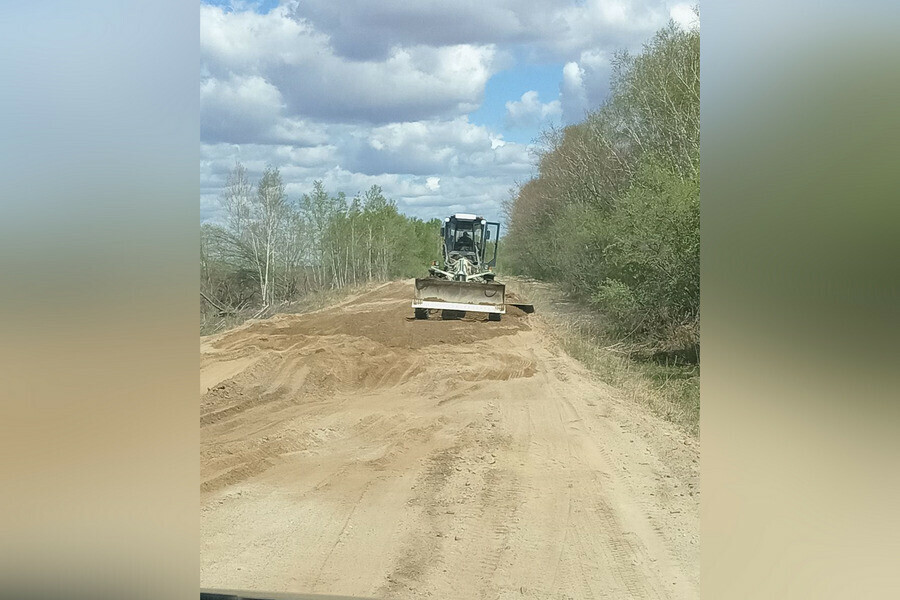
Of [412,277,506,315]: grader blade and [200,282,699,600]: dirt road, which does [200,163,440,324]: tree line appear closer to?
[412,277,506,315]: grader blade

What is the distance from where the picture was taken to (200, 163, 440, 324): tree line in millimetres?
14172

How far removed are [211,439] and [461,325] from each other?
4.16 metres

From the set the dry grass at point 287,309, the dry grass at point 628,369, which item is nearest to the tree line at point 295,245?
the dry grass at point 287,309

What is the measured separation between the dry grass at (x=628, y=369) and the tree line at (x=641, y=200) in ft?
0.91

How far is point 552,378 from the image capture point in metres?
8.03

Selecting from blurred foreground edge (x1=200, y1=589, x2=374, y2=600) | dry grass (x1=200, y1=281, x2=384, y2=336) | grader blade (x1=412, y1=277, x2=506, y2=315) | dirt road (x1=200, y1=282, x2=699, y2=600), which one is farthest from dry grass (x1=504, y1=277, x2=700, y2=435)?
blurred foreground edge (x1=200, y1=589, x2=374, y2=600)

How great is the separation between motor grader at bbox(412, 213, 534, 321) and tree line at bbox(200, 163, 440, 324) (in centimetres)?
156

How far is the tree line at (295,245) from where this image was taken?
1417cm

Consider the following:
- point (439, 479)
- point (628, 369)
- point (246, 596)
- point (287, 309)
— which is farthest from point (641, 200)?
point (287, 309)

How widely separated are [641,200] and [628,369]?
172 centimetres
